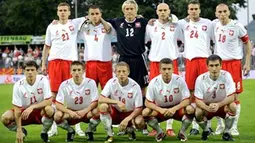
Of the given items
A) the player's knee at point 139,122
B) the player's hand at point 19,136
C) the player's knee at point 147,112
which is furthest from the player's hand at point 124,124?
the player's hand at point 19,136

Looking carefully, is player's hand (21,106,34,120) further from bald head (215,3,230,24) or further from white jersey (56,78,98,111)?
bald head (215,3,230,24)

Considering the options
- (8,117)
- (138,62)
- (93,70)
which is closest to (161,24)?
(138,62)

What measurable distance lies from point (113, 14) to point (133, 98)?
40.3 m

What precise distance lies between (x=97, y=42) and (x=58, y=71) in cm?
88

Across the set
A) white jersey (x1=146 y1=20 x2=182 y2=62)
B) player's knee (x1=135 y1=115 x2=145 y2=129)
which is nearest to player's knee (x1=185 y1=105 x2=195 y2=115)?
player's knee (x1=135 y1=115 x2=145 y2=129)

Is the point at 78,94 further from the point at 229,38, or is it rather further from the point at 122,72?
the point at 229,38

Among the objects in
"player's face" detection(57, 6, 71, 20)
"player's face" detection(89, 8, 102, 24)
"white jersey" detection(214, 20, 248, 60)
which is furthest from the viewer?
"player's face" detection(57, 6, 71, 20)

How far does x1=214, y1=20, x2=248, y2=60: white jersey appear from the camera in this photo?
9188 millimetres

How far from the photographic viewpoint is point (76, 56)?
32.2ft

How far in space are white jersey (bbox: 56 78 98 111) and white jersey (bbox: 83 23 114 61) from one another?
3.41 feet

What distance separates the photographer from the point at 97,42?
31.5 feet

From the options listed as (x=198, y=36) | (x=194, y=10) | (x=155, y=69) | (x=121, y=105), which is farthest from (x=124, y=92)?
(x=194, y=10)

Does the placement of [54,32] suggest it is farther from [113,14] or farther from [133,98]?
[113,14]

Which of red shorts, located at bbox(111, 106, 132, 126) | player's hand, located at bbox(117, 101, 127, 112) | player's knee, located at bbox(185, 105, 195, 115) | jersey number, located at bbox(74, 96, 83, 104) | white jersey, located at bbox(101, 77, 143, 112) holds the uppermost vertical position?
white jersey, located at bbox(101, 77, 143, 112)
